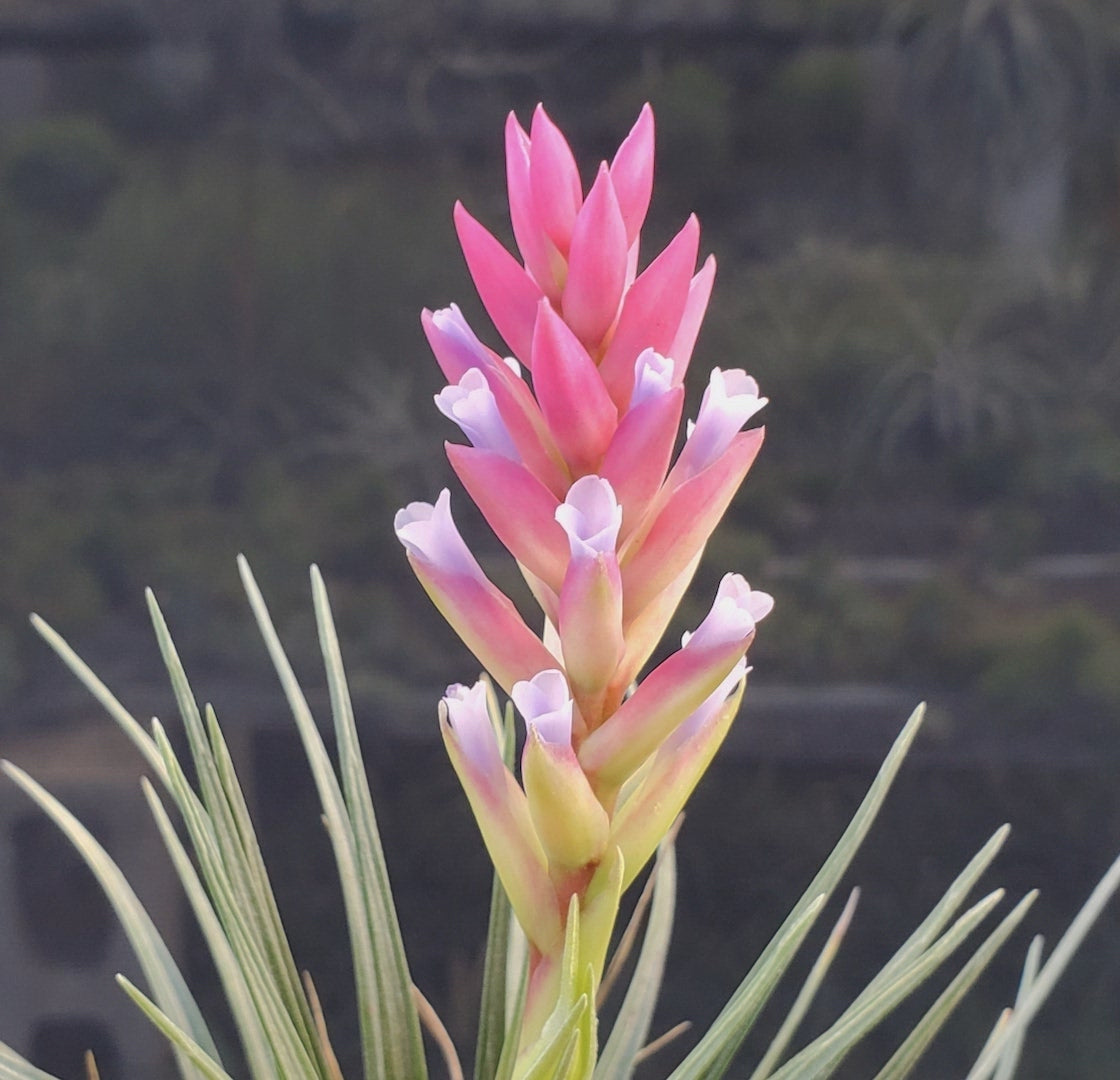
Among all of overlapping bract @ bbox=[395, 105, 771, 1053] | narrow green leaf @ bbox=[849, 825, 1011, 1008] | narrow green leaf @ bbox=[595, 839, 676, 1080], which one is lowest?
narrow green leaf @ bbox=[595, 839, 676, 1080]

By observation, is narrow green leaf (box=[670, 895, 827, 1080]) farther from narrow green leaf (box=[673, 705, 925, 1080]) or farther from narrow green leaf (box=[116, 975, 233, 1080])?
narrow green leaf (box=[116, 975, 233, 1080])

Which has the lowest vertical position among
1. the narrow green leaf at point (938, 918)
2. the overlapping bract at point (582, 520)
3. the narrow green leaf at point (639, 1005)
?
the narrow green leaf at point (639, 1005)

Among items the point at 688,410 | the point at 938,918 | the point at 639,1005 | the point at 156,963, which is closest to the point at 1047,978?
the point at 938,918

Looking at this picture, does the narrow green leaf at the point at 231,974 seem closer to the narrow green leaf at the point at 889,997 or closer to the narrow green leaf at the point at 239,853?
the narrow green leaf at the point at 239,853

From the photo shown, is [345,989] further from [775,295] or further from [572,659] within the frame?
[572,659]

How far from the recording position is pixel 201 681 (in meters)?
0.94

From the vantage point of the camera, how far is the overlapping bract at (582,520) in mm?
233

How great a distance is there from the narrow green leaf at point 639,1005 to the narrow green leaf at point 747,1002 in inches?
2.6

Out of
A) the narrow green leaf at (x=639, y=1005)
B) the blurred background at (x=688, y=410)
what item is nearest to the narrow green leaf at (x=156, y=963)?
the narrow green leaf at (x=639, y=1005)

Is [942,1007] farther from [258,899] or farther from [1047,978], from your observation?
[258,899]

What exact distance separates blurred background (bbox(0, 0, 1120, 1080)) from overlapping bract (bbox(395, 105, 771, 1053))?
0.65 meters

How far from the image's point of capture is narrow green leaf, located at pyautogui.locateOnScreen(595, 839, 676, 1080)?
0.37 m

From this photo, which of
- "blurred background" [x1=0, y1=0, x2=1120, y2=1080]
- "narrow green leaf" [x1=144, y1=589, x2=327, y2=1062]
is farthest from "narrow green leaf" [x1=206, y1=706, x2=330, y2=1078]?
"blurred background" [x1=0, y1=0, x2=1120, y2=1080]

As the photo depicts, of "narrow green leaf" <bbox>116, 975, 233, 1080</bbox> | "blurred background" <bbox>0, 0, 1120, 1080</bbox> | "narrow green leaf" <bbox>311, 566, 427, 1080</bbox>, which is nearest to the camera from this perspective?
"narrow green leaf" <bbox>116, 975, 233, 1080</bbox>
